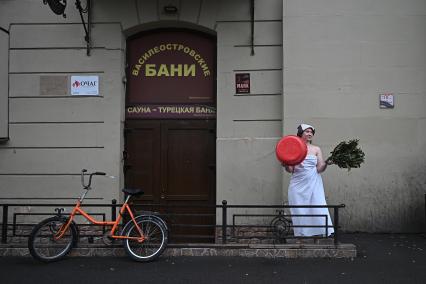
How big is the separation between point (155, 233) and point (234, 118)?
2984mm

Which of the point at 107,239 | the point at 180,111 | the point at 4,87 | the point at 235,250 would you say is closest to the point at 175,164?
the point at 180,111

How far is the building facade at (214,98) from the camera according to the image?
28.8ft

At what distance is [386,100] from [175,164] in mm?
3895

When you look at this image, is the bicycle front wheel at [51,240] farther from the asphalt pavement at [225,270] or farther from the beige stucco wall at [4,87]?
the beige stucco wall at [4,87]

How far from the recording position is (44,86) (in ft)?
30.6

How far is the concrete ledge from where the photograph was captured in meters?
7.09

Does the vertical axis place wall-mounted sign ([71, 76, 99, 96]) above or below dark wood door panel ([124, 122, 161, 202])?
above

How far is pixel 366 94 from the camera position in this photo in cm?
883

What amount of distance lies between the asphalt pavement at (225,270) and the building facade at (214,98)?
6.60ft

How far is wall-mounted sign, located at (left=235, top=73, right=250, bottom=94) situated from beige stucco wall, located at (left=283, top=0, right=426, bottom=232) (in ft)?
2.23

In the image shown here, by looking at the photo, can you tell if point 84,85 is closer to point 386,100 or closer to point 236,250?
point 236,250

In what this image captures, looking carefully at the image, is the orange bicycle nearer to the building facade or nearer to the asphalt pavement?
the asphalt pavement

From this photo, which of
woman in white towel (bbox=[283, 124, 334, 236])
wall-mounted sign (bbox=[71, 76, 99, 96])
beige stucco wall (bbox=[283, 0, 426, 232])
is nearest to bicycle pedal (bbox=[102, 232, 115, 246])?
woman in white towel (bbox=[283, 124, 334, 236])

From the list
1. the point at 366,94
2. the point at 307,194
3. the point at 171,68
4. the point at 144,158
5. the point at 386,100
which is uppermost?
the point at 171,68
